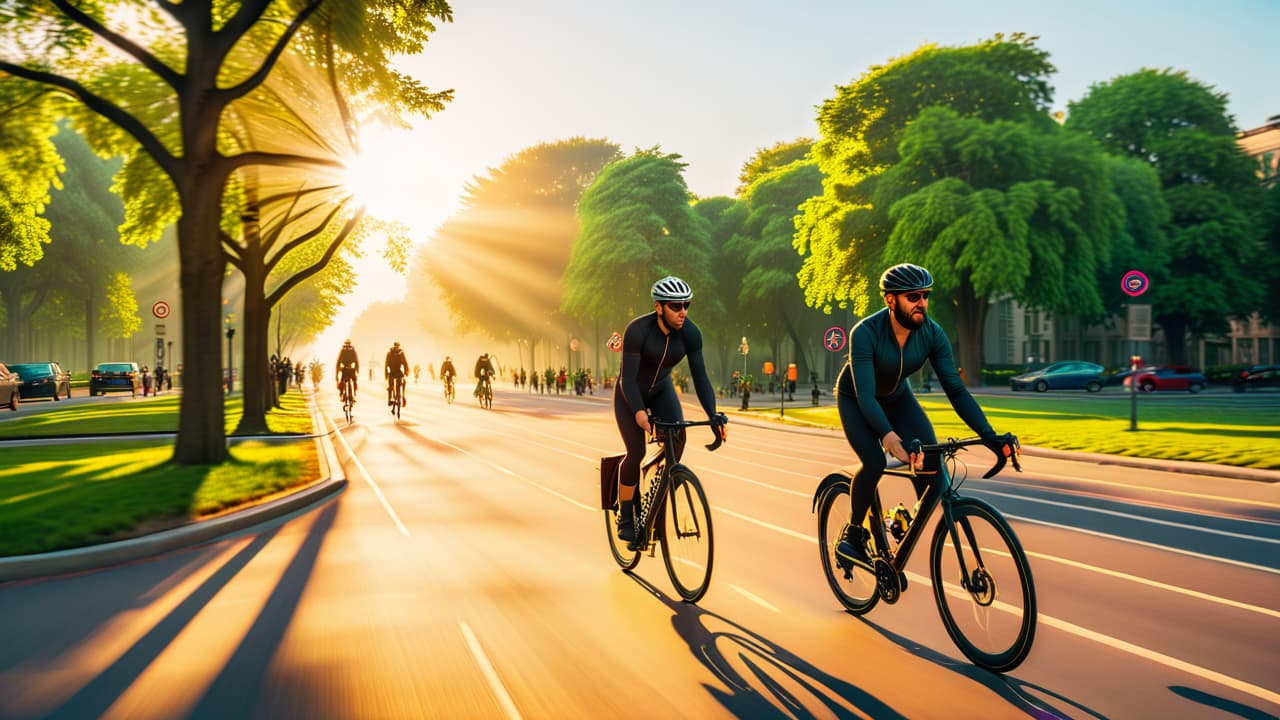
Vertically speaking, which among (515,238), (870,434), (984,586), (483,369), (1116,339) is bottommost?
(984,586)

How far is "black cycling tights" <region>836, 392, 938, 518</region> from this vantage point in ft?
18.1

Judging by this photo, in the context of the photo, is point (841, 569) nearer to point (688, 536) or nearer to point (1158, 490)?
point (688, 536)

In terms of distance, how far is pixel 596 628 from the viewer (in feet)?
18.9

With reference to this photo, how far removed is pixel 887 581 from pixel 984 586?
29.9 inches

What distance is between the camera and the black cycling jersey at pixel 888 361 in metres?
5.22

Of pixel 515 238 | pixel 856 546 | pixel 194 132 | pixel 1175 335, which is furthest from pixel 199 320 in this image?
pixel 1175 335

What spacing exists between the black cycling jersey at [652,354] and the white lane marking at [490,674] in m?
1.84

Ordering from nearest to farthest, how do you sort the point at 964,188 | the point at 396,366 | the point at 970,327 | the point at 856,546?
the point at 856,546
the point at 396,366
the point at 964,188
the point at 970,327

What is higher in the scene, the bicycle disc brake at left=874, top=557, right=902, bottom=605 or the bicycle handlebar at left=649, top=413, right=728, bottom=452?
the bicycle handlebar at left=649, top=413, right=728, bottom=452

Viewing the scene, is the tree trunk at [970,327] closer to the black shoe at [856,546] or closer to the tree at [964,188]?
the tree at [964,188]

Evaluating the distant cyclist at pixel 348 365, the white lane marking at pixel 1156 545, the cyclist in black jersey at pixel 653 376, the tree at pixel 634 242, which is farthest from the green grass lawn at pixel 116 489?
the tree at pixel 634 242

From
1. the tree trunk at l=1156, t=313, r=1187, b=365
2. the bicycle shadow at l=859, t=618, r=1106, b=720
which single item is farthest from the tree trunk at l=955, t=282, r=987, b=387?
the bicycle shadow at l=859, t=618, r=1106, b=720

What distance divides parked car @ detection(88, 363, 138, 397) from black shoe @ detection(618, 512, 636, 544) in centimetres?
4919

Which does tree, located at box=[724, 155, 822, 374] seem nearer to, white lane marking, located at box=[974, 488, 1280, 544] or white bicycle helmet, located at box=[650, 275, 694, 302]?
white lane marking, located at box=[974, 488, 1280, 544]
